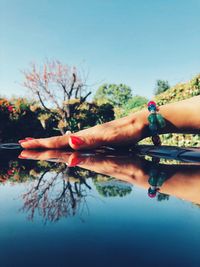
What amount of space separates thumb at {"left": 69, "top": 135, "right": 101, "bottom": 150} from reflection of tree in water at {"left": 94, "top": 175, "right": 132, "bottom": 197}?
664 mm

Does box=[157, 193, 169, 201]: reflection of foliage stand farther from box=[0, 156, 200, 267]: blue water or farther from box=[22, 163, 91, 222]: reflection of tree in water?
box=[22, 163, 91, 222]: reflection of tree in water

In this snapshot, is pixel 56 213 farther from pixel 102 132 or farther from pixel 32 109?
pixel 32 109

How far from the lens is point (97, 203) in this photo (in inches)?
13.1

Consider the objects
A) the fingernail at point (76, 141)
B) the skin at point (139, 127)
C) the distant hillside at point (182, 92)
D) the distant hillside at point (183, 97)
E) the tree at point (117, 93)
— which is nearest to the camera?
the skin at point (139, 127)

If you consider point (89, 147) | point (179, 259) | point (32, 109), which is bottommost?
point (179, 259)

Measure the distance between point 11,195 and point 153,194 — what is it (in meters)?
0.25

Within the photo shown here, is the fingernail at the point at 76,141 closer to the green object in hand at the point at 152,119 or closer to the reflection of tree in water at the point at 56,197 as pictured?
the green object in hand at the point at 152,119

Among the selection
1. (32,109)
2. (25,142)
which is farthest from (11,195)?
(32,109)

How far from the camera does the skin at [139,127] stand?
1.04 m

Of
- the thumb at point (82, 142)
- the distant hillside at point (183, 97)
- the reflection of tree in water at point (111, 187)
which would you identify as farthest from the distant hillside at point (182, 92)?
the reflection of tree in water at point (111, 187)

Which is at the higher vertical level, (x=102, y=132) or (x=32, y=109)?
(x=32, y=109)

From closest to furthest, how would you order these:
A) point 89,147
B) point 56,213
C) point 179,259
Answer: point 179,259
point 56,213
point 89,147

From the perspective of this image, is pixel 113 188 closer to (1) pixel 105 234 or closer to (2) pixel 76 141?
(1) pixel 105 234

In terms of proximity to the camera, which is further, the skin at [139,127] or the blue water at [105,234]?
the skin at [139,127]
